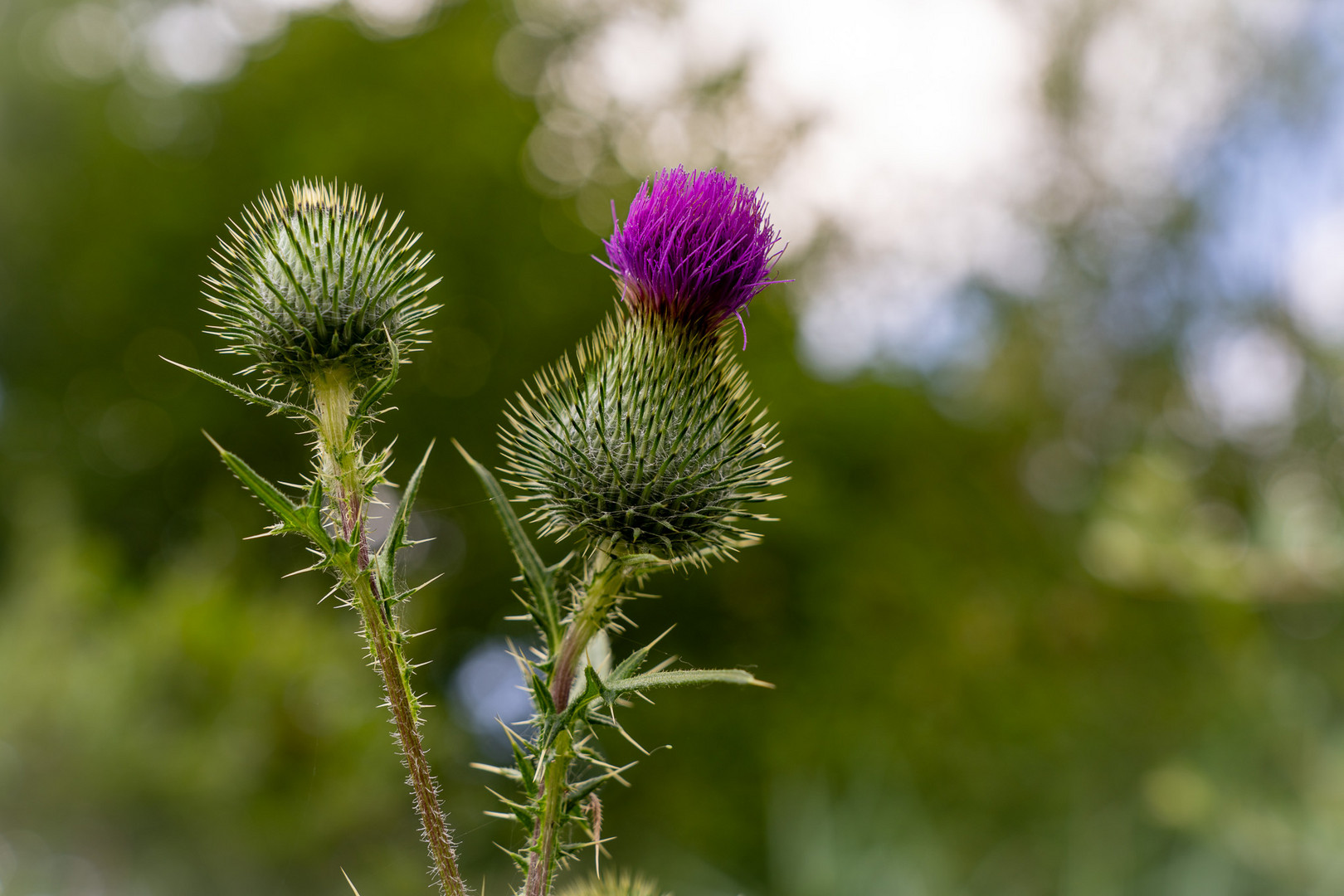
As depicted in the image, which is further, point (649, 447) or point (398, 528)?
point (649, 447)

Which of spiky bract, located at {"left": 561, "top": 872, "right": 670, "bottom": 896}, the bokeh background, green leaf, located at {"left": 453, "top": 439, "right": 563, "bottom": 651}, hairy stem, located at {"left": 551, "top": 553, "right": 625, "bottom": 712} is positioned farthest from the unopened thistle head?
the bokeh background

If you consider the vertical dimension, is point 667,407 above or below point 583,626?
above

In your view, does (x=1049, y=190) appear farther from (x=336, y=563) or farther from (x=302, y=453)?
(x=336, y=563)

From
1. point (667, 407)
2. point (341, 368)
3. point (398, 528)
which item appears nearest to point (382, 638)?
point (398, 528)

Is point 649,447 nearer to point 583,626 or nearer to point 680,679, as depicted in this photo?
point 583,626

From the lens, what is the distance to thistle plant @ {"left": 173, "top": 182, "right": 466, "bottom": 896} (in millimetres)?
1059

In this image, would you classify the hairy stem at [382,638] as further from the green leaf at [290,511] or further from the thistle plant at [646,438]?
the thistle plant at [646,438]

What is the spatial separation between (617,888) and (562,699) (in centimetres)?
44

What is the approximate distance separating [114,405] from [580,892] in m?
13.5

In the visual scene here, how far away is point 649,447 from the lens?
1593 mm

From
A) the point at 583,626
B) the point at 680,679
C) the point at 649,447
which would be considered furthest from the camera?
the point at 649,447

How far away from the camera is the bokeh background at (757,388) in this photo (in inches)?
339

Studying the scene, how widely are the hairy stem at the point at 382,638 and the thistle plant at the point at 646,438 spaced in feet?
0.62

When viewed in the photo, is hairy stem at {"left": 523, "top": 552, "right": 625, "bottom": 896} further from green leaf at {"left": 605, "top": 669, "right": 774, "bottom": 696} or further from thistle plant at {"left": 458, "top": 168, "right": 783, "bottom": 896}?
green leaf at {"left": 605, "top": 669, "right": 774, "bottom": 696}
